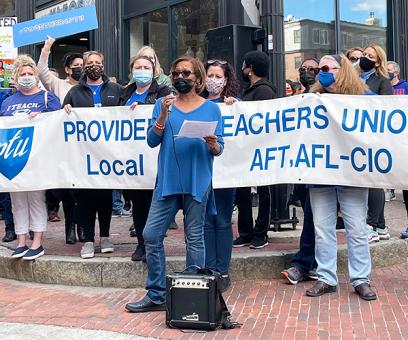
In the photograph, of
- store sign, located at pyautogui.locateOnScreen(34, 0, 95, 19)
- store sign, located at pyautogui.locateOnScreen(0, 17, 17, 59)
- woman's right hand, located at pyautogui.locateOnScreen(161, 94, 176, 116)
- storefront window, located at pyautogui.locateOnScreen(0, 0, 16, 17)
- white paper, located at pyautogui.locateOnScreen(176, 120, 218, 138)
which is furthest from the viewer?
storefront window, located at pyautogui.locateOnScreen(0, 0, 16, 17)

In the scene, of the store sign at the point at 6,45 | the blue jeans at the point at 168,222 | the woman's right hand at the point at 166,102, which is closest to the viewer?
the woman's right hand at the point at 166,102

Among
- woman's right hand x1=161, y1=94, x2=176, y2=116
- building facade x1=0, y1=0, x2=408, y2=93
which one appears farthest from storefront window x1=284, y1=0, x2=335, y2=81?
woman's right hand x1=161, y1=94, x2=176, y2=116

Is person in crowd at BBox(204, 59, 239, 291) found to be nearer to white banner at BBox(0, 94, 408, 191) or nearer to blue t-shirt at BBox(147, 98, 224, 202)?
white banner at BBox(0, 94, 408, 191)

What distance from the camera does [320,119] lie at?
5.54 meters

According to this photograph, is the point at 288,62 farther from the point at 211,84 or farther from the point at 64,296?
the point at 64,296

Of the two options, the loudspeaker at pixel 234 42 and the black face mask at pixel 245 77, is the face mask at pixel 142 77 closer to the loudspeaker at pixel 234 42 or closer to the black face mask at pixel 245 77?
the black face mask at pixel 245 77

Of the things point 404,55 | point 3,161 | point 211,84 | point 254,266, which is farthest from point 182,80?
point 404,55

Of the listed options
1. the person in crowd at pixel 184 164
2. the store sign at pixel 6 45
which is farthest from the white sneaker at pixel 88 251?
the store sign at pixel 6 45

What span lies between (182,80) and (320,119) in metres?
1.45

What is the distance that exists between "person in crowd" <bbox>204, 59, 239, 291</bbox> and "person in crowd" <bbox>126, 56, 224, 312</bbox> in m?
0.41

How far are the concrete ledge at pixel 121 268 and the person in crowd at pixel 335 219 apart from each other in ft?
2.40

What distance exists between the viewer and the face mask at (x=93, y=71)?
242 inches

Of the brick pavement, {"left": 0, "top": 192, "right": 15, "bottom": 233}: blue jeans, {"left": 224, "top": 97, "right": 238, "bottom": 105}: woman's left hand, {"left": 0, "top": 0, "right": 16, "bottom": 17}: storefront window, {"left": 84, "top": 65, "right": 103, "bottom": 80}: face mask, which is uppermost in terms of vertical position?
{"left": 0, "top": 0, "right": 16, "bottom": 17}: storefront window

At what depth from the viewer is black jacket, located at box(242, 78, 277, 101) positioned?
616 cm
